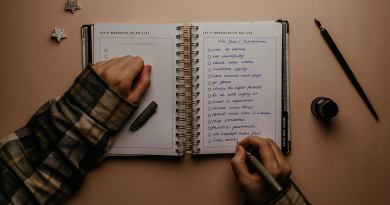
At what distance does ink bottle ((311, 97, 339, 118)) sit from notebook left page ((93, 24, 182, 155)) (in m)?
0.53

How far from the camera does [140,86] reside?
24.5 inches

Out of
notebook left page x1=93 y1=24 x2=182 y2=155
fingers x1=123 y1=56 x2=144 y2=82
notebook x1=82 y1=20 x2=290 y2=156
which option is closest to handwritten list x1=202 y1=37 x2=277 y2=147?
notebook x1=82 y1=20 x2=290 y2=156

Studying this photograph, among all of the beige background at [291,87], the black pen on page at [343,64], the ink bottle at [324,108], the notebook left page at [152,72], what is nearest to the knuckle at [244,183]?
the beige background at [291,87]

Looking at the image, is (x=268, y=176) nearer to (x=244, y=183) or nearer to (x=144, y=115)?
(x=244, y=183)

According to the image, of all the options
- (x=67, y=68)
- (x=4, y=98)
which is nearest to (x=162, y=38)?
(x=67, y=68)

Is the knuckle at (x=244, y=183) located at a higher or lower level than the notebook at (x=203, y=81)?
lower

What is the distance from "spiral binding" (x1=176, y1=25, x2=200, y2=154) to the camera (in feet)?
2.19

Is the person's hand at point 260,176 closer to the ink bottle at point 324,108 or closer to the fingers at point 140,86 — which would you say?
the ink bottle at point 324,108

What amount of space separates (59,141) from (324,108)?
0.89m

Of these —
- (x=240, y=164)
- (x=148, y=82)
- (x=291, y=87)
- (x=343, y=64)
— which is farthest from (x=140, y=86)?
(x=343, y=64)

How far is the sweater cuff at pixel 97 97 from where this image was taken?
570 mm

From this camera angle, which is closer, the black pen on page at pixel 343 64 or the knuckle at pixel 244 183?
the knuckle at pixel 244 183

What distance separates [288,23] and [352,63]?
30 cm

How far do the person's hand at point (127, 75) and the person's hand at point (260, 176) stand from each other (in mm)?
407
